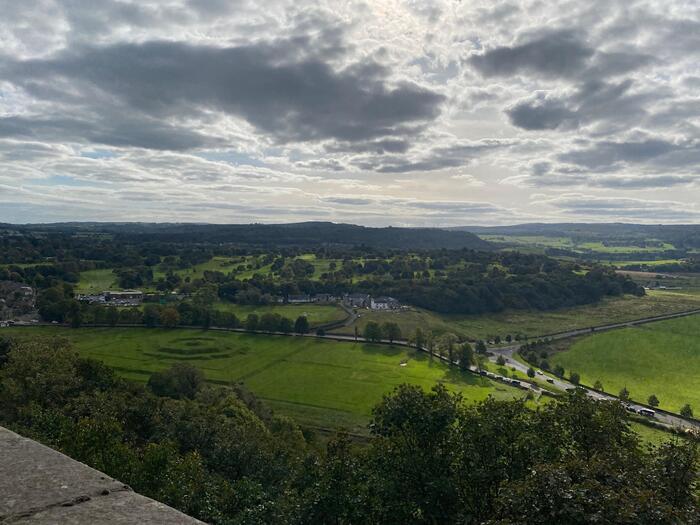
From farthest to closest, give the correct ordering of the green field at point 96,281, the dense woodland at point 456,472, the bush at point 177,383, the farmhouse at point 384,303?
1. the farmhouse at point 384,303
2. the green field at point 96,281
3. the bush at point 177,383
4. the dense woodland at point 456,472

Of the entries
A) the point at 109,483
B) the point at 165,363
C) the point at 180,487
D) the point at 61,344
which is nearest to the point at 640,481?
the point at 109,483

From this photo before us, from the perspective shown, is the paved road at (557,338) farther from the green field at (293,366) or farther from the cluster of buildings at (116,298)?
the cluster of buildings at (116,298)

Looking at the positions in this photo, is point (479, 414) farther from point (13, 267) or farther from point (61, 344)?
point (13, 267)

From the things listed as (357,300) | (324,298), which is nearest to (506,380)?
(357,300)

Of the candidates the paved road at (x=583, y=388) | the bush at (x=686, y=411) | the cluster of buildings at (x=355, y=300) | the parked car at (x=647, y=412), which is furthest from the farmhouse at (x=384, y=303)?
the bush at (x=686, y=411)

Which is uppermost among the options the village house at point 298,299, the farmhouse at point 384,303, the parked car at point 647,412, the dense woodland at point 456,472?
the dense woodland at point 456,472
